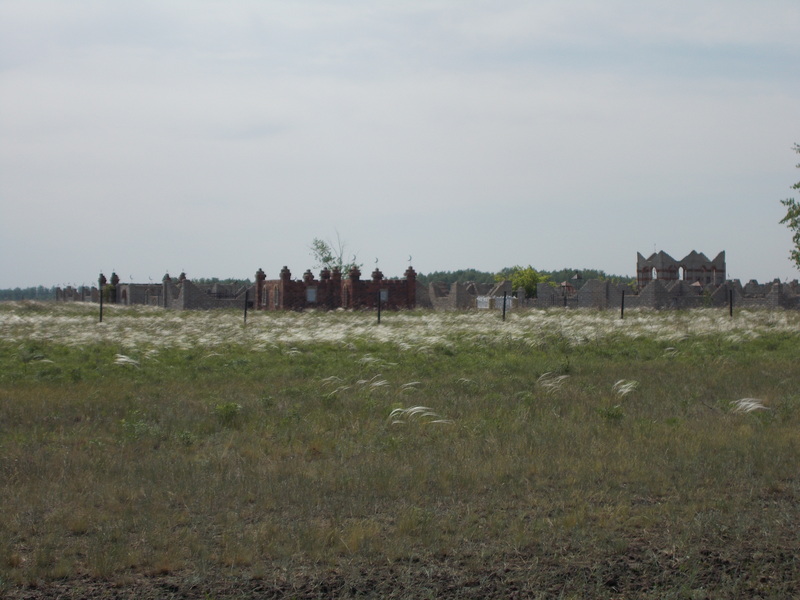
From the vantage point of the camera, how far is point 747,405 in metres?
11.5

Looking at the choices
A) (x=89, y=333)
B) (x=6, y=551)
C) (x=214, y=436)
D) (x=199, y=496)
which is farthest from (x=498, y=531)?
(x=89, y=333)

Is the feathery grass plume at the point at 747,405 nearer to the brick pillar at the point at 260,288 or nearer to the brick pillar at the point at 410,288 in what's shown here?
the brick pillar at the point at 410,288

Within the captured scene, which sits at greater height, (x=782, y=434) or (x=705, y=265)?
(x=705, y=265)

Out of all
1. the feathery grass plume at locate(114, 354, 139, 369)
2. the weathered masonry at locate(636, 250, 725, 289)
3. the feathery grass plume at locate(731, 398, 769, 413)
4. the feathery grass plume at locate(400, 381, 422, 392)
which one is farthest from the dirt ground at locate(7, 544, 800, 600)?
the weathered masonry at locate(636, 250, 725, 289)

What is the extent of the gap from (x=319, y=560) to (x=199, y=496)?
198 centimetres

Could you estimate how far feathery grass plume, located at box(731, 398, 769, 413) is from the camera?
1125 centimetres

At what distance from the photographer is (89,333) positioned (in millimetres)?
25891

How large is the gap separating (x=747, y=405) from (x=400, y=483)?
647 centimetres

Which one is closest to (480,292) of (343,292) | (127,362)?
(343,292)

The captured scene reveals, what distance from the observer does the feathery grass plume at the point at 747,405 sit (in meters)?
11.2

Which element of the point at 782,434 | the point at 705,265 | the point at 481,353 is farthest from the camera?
the point at 705,265

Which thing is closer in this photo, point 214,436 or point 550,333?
point 214,436

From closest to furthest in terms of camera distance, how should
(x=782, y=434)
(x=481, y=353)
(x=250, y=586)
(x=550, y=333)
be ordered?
(x=250, y=586) → (x=782, y=434) → (x=481, y=353) → (x=550, y=333)

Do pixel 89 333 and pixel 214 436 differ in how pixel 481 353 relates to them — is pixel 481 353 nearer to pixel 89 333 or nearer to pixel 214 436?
pixel 214 436
